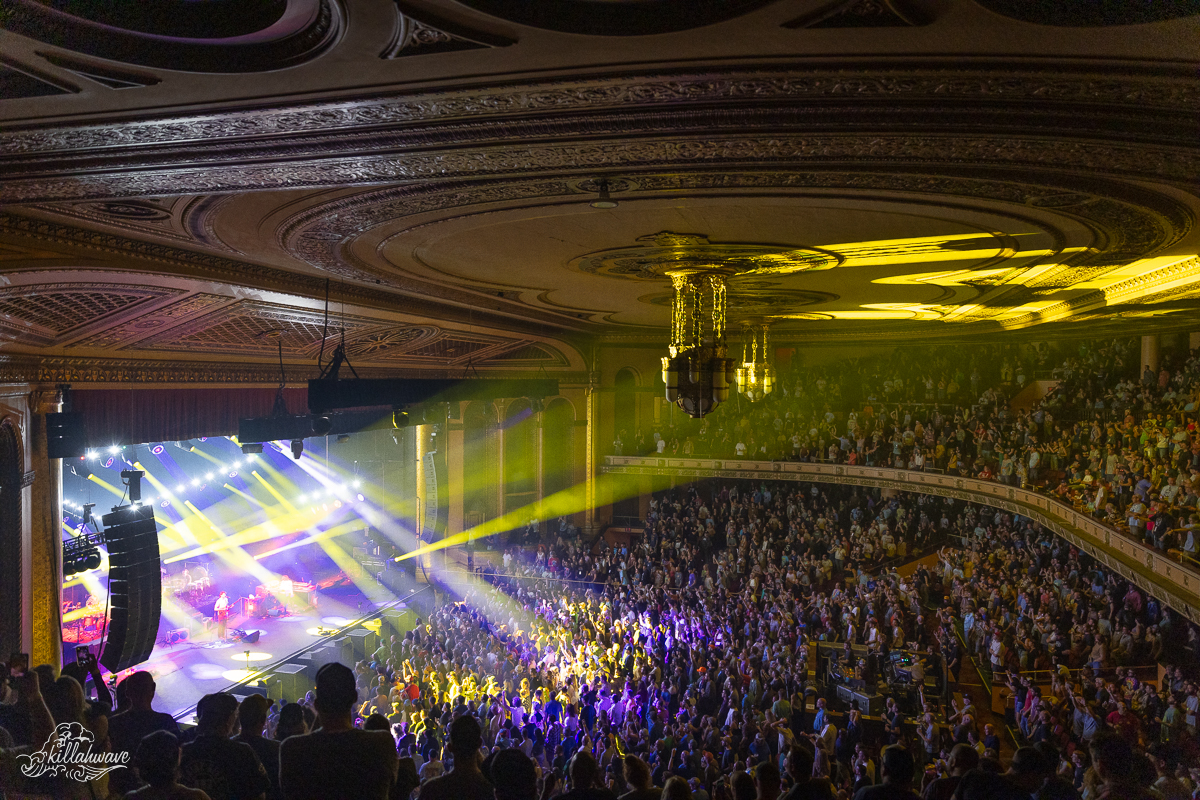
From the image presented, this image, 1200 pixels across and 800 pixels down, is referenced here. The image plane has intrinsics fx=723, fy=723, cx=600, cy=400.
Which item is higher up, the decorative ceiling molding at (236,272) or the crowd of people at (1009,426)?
the decorative ceiling molding at (236,272)

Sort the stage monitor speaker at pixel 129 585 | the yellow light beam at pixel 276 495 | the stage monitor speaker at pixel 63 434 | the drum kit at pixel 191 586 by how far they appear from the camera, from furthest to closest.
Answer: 1. the yellow light beam at pixel 276 495
2. the drum kit at pixel 191 586
3. the stage monitor speaker at pixel 129 585
4. the stage monitor speaker at pixel 63 434

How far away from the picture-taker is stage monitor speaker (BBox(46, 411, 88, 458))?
9688mm

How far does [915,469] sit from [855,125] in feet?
54.5

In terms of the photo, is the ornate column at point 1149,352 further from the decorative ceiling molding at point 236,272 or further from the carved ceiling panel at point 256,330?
the carved ceiling panel at point 256,330

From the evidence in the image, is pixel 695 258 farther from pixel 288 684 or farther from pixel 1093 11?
pixel 288 684

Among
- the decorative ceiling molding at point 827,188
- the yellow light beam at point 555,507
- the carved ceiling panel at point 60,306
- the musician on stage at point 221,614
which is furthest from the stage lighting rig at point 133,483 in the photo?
the yellow light beam at point 555,507

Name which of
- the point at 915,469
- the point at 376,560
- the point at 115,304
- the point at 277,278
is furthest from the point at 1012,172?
the point at 376,560

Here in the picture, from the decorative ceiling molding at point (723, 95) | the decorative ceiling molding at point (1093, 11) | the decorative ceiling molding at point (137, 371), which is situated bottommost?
the decorative ceiling molding at point (137, 371)

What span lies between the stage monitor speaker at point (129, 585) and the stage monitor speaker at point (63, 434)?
3.46 feet

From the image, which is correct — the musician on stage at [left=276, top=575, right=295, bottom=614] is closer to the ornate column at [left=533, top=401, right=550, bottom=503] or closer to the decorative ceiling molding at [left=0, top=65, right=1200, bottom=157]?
the ornate column at [left=533, top=401, right=550, bottom=503]

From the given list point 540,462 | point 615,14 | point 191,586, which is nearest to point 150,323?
point 615,14

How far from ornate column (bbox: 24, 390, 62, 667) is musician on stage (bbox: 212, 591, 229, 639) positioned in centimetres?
961

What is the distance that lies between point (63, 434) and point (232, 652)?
10.1 m

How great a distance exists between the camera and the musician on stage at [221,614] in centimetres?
1909
